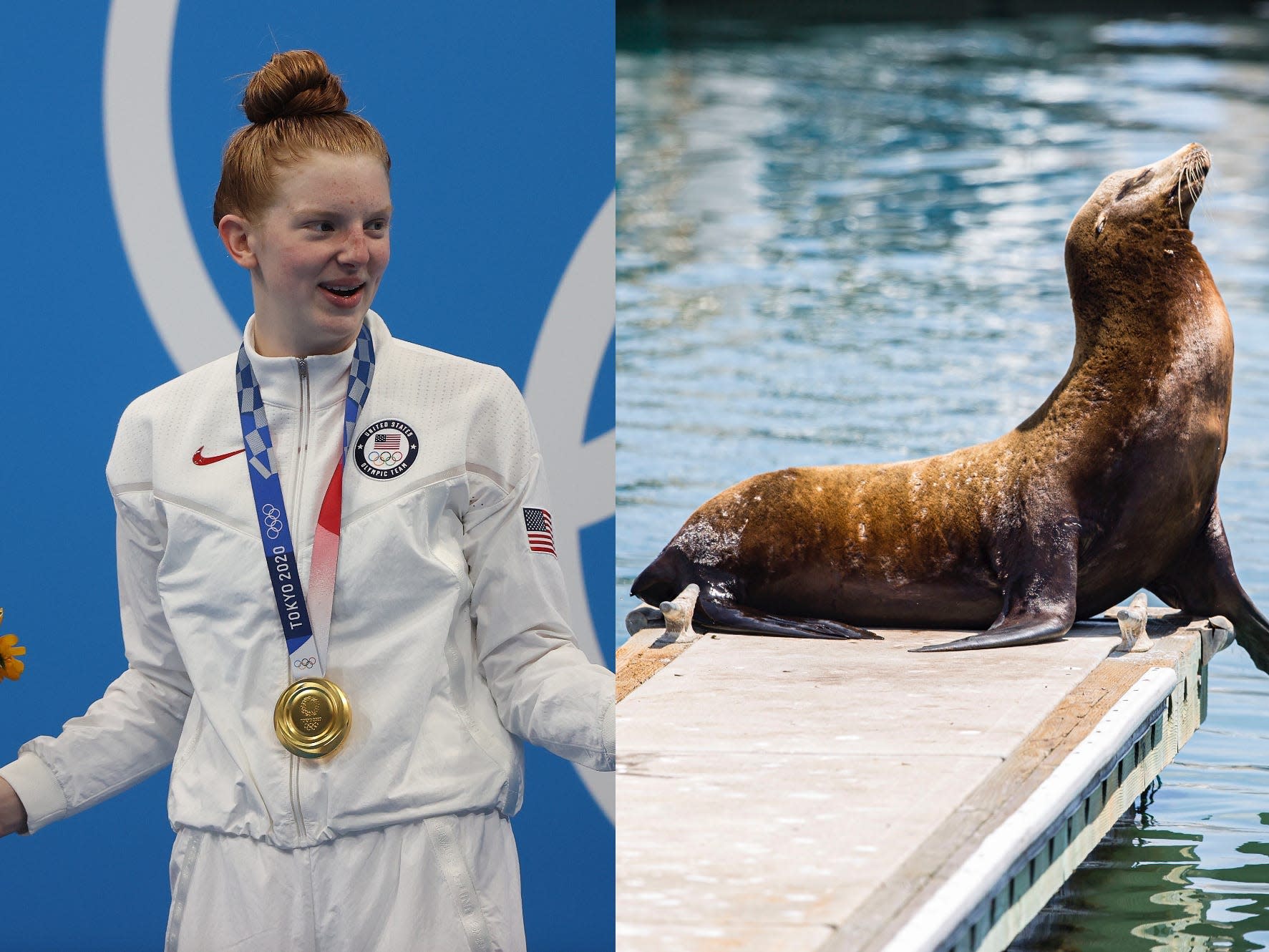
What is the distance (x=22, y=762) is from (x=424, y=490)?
2.90 feet

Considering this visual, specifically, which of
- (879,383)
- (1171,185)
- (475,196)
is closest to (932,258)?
(879,383)

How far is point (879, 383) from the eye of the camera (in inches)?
598

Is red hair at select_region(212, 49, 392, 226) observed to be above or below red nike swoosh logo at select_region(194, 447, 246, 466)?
above

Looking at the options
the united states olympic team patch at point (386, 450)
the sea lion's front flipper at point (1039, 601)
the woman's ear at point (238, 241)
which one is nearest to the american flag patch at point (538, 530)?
the united states olympic team patch at point (386, 450)

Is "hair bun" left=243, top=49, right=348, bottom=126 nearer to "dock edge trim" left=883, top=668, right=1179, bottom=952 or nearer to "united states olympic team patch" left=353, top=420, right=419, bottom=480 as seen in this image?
"united states olympic team patch" left=353, top=420, right=419, bottom=480

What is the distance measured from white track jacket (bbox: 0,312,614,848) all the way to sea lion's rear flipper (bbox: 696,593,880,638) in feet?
12.7

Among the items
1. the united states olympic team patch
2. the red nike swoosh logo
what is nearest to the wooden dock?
the united states olympic team patch

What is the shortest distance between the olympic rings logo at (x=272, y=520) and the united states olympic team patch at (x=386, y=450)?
163mm

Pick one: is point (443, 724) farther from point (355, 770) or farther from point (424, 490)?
point (424, 490)

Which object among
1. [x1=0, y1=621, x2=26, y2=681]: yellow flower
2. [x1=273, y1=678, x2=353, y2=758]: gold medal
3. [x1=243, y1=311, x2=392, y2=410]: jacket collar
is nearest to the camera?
[x1=273, y1=678, x2=353, y2=758]: gold medal

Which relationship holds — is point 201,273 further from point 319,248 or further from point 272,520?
point 272,520

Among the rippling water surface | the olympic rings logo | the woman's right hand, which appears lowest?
the rippling water surface

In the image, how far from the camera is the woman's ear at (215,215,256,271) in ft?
10.2

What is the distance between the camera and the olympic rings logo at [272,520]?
3.04m
